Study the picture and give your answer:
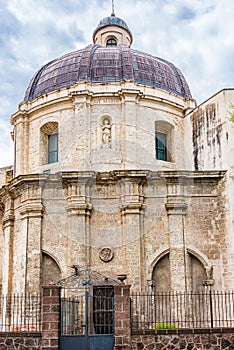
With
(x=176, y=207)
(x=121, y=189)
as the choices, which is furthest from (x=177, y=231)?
(x=121, y=189)

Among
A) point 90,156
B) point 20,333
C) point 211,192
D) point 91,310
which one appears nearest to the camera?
point 20,333

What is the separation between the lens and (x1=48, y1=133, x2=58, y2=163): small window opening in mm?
23797

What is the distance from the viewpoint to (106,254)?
20.0 meters

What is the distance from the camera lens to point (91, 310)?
18.3 metres

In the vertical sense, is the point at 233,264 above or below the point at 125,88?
below

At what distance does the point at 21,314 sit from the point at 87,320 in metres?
4.47

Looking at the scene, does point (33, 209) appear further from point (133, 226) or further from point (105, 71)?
point (105, 71)

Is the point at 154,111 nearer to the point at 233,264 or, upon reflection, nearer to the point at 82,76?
the point at 82,76

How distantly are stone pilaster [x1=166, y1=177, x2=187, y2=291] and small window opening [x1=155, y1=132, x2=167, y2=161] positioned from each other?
3488 mm

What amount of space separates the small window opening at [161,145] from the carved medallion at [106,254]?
5539 mm

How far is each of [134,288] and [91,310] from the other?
175 centimetres

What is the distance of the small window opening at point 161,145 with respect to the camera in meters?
23.8

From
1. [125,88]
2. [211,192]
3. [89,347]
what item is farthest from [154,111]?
[89,347]

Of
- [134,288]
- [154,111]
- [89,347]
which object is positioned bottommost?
[89,347]
